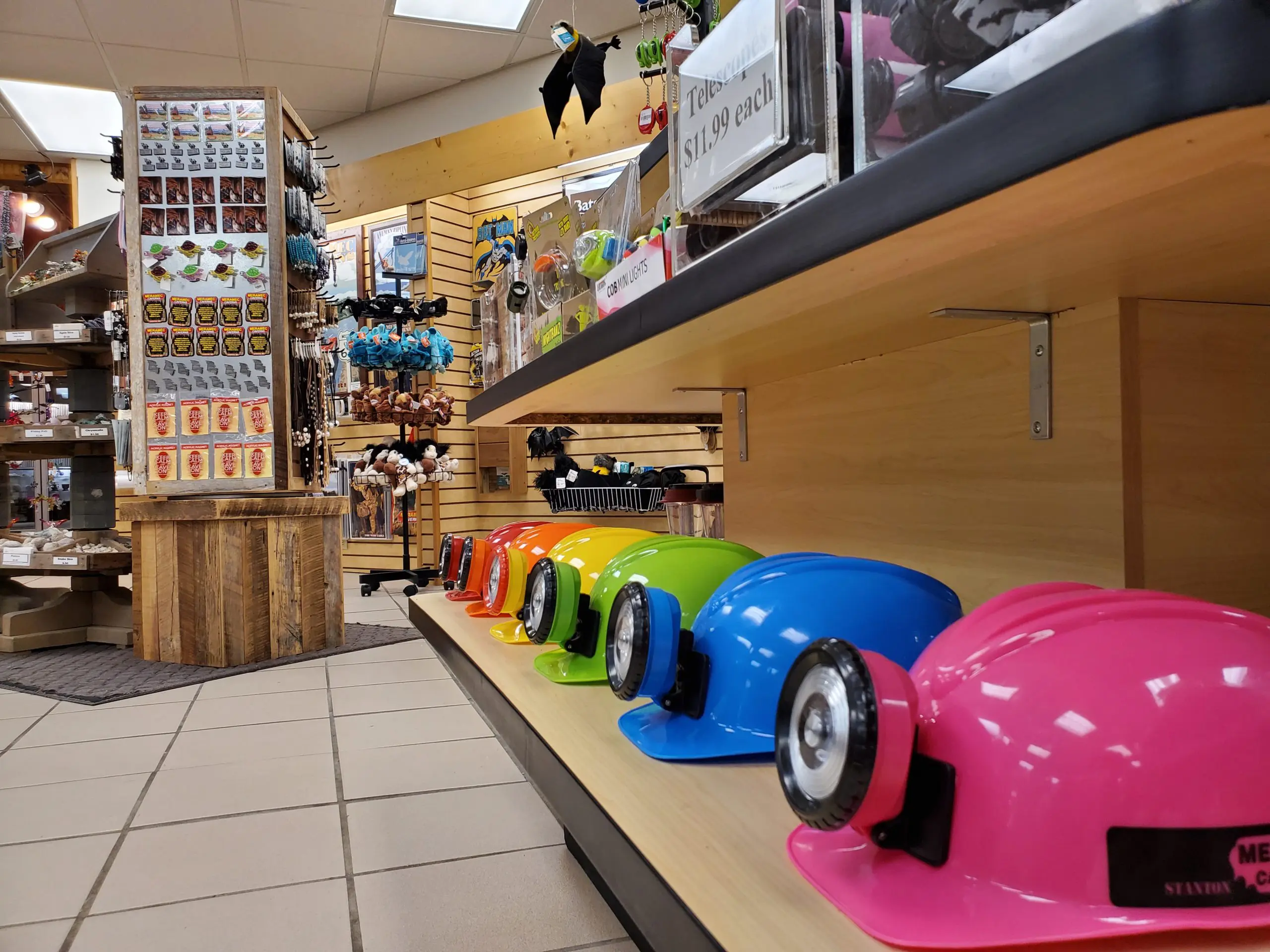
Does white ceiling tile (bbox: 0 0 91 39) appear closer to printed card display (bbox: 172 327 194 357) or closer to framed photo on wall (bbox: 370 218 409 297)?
framed photo on wall (bbox: 370 218 409 297)

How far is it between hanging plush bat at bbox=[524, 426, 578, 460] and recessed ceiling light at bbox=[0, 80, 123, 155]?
3617 millimetres

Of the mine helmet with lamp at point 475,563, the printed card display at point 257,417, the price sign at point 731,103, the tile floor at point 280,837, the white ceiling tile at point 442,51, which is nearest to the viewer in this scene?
the price sign at point 731,103

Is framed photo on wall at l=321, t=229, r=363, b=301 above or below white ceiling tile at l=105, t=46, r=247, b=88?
below

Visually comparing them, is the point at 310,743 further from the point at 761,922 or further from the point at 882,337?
the point at 761,922

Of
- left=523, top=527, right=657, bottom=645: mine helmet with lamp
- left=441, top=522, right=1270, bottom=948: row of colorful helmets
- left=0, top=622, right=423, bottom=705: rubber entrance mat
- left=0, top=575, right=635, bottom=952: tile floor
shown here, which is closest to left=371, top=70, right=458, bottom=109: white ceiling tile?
left=0, top=622, right=423, bottom=705: rubber entrance mat

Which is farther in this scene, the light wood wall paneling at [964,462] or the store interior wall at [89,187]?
the store interior wall at [89,187]

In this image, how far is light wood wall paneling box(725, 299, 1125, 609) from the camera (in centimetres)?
85

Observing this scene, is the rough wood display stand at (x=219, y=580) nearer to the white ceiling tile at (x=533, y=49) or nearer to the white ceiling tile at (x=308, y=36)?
the white ceiling tile at (x=308, y=36)

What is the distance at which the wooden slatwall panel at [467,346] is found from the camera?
6.14 meters

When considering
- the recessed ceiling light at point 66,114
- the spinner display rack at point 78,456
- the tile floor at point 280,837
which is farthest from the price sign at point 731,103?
the recessed ceiling light at point 66,114

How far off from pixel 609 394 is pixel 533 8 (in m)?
4.62

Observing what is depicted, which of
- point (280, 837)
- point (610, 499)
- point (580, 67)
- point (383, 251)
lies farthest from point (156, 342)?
point (383, 251)

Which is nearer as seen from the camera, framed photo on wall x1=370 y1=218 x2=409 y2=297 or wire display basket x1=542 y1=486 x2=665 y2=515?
wire display basket x1=542 y1=486 x2=665 y2=515

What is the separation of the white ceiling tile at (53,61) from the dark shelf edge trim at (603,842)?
246 inches
